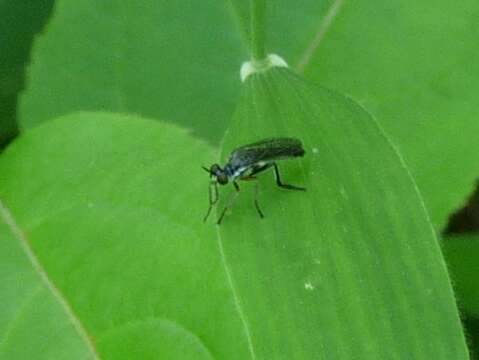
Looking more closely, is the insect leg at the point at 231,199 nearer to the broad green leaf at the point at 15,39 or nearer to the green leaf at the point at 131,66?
the green leaf at the point at 131,66

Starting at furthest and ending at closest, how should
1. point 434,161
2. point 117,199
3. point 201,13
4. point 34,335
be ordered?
point 201,13, point 434,161, point 117,199, point 34,335

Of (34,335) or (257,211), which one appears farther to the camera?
(34,335)

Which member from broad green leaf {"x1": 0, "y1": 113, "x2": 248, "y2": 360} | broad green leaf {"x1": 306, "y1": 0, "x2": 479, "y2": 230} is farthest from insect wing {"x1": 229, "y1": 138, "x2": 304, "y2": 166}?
broad green leaf {"x1": 306, "y1": 0, "x2": 479, "y2": 230}

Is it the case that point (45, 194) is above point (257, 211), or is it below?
below

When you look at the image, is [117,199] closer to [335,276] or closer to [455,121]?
[335,276]

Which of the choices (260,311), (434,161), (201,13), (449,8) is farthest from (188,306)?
(449,8)

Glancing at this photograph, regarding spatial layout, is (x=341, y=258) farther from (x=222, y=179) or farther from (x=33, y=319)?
(x=33, y=319)

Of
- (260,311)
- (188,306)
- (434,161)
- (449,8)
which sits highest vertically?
(449,8)
